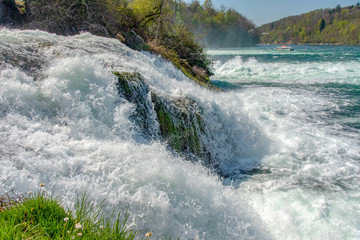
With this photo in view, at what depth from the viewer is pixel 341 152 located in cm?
673

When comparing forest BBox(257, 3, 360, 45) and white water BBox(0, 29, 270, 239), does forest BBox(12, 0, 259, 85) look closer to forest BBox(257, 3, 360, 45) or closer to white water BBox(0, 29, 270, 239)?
white water BBox(0, 29, 270, 239)

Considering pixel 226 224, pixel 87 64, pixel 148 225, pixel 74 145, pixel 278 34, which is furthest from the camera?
pixel 278 34

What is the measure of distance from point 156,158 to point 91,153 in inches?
34.1

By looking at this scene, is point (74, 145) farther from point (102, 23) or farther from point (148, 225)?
point (102, 23)

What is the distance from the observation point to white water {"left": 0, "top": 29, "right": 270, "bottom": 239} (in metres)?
2.62

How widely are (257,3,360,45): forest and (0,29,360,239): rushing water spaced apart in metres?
101

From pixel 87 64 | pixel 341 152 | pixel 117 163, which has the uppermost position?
pixel 87 64

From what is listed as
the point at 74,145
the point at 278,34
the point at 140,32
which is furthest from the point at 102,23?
the point at 278,34

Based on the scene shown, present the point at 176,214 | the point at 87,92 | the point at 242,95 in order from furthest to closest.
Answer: the point at 242,95
the point at 87,92
the point at 176,214

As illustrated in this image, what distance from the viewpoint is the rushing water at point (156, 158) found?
8.96 feet

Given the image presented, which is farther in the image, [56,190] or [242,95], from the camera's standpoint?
[242,95]

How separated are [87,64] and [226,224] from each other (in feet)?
12.4

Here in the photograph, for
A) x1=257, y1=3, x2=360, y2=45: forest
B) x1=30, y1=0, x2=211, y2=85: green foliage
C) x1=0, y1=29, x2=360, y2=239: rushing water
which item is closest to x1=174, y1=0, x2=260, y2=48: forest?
x1=257, y1=3, x2=360, y2=45: forest

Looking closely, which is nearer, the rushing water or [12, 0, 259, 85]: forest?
the rushing water
